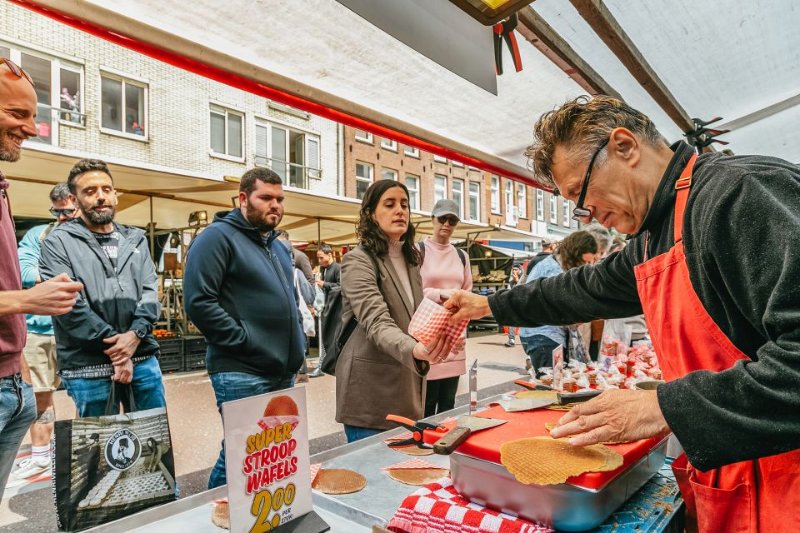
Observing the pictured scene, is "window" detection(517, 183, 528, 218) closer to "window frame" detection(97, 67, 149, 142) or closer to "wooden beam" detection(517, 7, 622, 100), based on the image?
"window frame" detection(97, 67, 149, 142)

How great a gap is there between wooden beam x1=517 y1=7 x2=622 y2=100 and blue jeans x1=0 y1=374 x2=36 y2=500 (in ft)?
7.38

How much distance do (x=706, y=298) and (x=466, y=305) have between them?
0.79 metres

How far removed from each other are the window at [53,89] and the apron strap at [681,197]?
1356 cm

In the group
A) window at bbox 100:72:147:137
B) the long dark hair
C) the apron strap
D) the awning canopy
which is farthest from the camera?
window at bbox 100:72:147:137

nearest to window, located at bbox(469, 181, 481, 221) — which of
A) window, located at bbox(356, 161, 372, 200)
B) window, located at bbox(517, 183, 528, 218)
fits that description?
window, located at bbox(517, 183, 528, 218)

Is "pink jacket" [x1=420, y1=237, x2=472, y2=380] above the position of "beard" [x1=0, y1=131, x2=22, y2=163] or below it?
below

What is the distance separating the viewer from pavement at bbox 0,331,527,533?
9.35ft

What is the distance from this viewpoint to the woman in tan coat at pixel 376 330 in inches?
76.9

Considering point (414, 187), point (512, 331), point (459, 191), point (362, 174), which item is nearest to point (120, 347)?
point (512, 331)

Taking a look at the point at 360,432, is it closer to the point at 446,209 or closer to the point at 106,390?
the point at 106,390

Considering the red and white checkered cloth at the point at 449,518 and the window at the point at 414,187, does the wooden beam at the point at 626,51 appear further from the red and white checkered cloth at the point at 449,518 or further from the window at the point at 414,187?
the window at the point at 414,187

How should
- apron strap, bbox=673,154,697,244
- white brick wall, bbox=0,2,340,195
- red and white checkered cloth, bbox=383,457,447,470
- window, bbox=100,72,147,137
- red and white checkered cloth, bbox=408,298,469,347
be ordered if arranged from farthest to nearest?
window, bbox=100,72,147,137 → white brick wall, bbox=0,2,340,195 → red and white checkered cloth, bbox=408,298,469,347 → red and white checkered cloth, bbox=383,457,447,470 → apron strap, bbox=673,154,697,244

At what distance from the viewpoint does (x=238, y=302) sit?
2.44 meters

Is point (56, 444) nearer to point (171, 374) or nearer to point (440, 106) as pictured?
point (440, 106)
